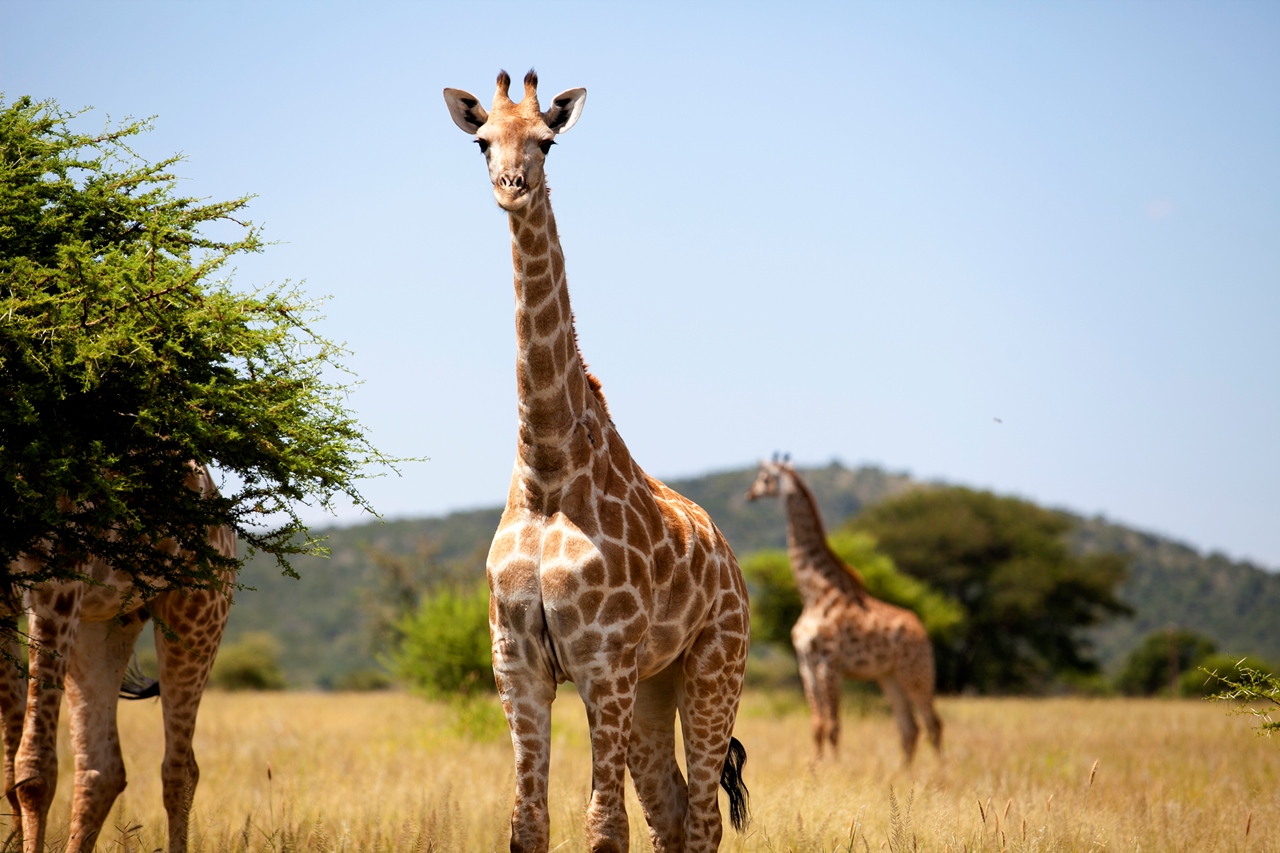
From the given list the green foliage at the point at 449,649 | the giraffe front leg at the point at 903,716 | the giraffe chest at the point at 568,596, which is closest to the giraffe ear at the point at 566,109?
the giraffe chest at the point at 568,596

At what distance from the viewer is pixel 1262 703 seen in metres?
22.2

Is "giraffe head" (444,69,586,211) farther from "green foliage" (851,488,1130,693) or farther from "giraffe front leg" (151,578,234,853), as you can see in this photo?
"green foliage" (851,488,1130,693)

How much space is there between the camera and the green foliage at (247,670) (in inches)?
1326

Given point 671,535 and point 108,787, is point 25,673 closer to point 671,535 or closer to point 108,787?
point 108,787

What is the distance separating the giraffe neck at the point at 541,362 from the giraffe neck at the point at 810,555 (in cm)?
936

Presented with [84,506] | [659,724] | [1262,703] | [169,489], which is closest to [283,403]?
[169,489]

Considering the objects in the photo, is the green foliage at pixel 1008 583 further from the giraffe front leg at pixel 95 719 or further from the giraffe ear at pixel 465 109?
the giraffe ear at pixel 465 109

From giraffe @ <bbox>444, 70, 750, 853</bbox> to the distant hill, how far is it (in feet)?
162

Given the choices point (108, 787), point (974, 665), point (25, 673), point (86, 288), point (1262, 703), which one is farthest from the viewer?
point (974, 665)

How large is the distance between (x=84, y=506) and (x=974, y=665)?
110ft

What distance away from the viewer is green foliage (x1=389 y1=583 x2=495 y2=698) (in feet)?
53.1

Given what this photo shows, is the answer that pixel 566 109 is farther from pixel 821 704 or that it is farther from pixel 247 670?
pixel 247 670

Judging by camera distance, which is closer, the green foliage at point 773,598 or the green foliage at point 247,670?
the green foliage at point 773,598

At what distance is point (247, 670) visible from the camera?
1366 inches
